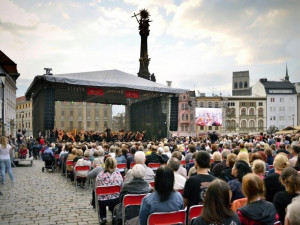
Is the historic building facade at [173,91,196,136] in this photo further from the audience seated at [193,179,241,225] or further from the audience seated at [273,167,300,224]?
the audience seated at [193,179,241,225]

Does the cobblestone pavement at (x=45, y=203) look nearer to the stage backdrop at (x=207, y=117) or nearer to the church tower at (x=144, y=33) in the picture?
the church tower at (x=144, y=33)

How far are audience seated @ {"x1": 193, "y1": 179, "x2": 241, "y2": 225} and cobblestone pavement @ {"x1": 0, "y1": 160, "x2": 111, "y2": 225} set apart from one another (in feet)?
14.2

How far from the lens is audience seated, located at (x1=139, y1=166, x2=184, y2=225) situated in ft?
11.8

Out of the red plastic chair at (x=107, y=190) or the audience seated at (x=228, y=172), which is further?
the red plastic chair at (x=107, y=190)

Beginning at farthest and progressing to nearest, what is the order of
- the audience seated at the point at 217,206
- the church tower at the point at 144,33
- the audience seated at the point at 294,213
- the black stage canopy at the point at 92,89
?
1. the church tower at the point at 144,33
2. the black stage canopy at the point at 92,89
3. the audience seated at the point at 217,206
4. the audience seated at the point at 294,213

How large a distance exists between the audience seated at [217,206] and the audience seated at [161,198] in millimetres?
1044

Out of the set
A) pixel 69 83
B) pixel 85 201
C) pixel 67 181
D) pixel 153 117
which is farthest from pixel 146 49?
pixel 85 201

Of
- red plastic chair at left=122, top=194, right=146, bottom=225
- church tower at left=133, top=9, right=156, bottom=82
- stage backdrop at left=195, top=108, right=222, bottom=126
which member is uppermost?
church tower at left=133, top=9, right=156, bottom=82

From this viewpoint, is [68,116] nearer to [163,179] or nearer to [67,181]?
[67,181]

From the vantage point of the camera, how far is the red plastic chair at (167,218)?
11.5ft

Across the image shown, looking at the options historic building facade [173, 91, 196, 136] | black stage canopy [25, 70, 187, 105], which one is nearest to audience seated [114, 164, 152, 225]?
black stage canopy [25, 70, 187, 105]

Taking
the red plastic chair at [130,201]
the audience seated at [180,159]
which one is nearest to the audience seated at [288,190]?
the red plastic chair at [130,201]

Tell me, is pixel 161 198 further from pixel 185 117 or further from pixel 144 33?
pixel 185 117

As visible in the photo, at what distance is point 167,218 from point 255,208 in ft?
3.46
